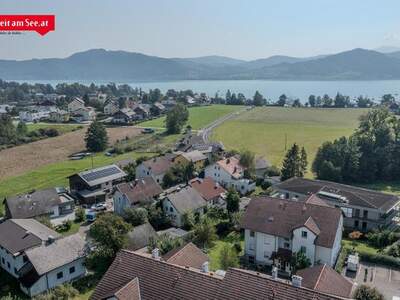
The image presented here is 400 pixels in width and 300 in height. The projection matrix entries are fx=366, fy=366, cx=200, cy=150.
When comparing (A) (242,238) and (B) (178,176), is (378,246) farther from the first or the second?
(B) (178,176)

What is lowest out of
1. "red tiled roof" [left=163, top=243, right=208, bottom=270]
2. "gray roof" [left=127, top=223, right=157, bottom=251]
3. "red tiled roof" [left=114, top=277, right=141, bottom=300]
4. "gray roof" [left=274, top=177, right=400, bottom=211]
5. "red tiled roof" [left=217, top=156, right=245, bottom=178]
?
"gray roof" [left=127, top=223, right=157, bottom=251]

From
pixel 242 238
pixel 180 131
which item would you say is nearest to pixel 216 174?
pixel 242 238

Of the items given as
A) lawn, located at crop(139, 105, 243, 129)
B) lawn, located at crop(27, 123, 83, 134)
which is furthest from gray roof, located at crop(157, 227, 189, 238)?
lawn, located at crop(27, 123, 83, 134)

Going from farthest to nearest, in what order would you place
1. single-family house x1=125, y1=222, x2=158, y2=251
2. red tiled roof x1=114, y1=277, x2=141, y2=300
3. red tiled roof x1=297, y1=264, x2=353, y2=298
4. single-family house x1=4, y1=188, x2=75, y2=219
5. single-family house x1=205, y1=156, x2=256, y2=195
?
single-family house x1=205, y1=156, x2=256, y2=195, single-family house x1=4, y1=188, x2=75, y2=219, single-family house x1=125, y1=222, x2=158, y2=251, red tiled roof x1=297, y1=264, x2=353, y2=298, red tiled roof x1=114, y1=277, x2=141, y2=300

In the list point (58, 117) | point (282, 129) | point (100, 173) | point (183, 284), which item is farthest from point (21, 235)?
point (58, 117)

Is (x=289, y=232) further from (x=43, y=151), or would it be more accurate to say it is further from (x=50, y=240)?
(x=43, y=151)

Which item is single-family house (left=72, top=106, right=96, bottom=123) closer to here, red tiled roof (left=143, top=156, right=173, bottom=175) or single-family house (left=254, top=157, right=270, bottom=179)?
red tiled roof (left=143, top=156, right=173, bottom=175)
